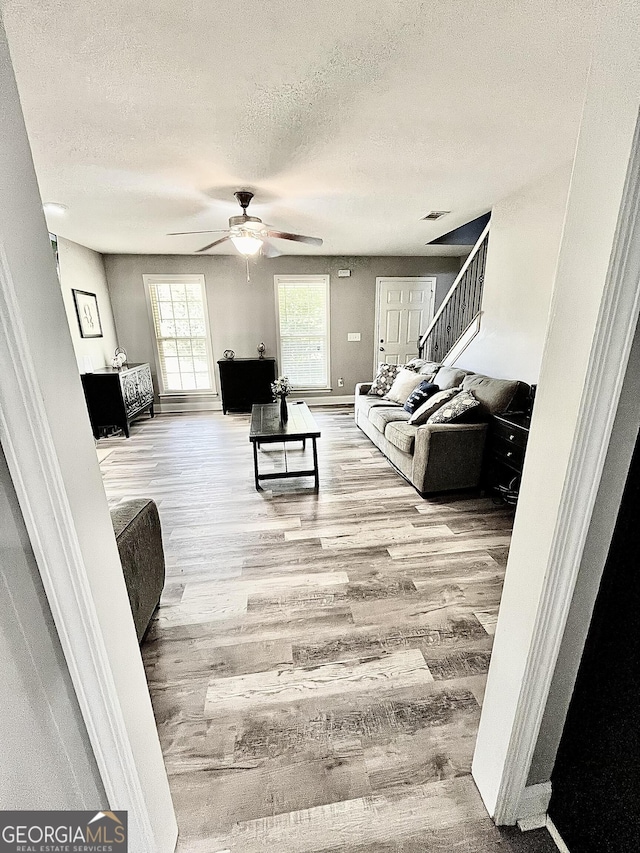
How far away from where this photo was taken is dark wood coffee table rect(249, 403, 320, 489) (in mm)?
3230

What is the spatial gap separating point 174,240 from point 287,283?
1.93 m

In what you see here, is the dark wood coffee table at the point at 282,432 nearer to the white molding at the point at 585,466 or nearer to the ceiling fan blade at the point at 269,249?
the ceiling fan blade at the point at 269,249

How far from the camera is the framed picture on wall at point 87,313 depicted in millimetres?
4875

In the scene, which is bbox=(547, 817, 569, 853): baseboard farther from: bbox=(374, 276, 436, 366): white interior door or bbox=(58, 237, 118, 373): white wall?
bbox=(374, 276, 436, 366): white interior door

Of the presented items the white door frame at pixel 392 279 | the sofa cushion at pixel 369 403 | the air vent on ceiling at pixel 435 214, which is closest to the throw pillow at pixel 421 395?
the sofa cushion at pixel 369 403

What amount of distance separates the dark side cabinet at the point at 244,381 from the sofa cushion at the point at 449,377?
295cm

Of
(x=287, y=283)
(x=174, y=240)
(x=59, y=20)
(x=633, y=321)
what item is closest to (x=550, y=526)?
(x=633, y=321)

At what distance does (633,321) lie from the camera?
0.67 meters

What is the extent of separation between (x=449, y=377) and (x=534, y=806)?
336cm

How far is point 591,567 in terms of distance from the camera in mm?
867

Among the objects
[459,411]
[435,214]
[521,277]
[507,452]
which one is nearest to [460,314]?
[435,214]

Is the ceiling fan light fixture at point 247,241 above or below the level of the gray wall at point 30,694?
above

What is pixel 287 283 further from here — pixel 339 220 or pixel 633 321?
pixel 633 321

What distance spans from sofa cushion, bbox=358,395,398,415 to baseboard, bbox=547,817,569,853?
3.62 meters
